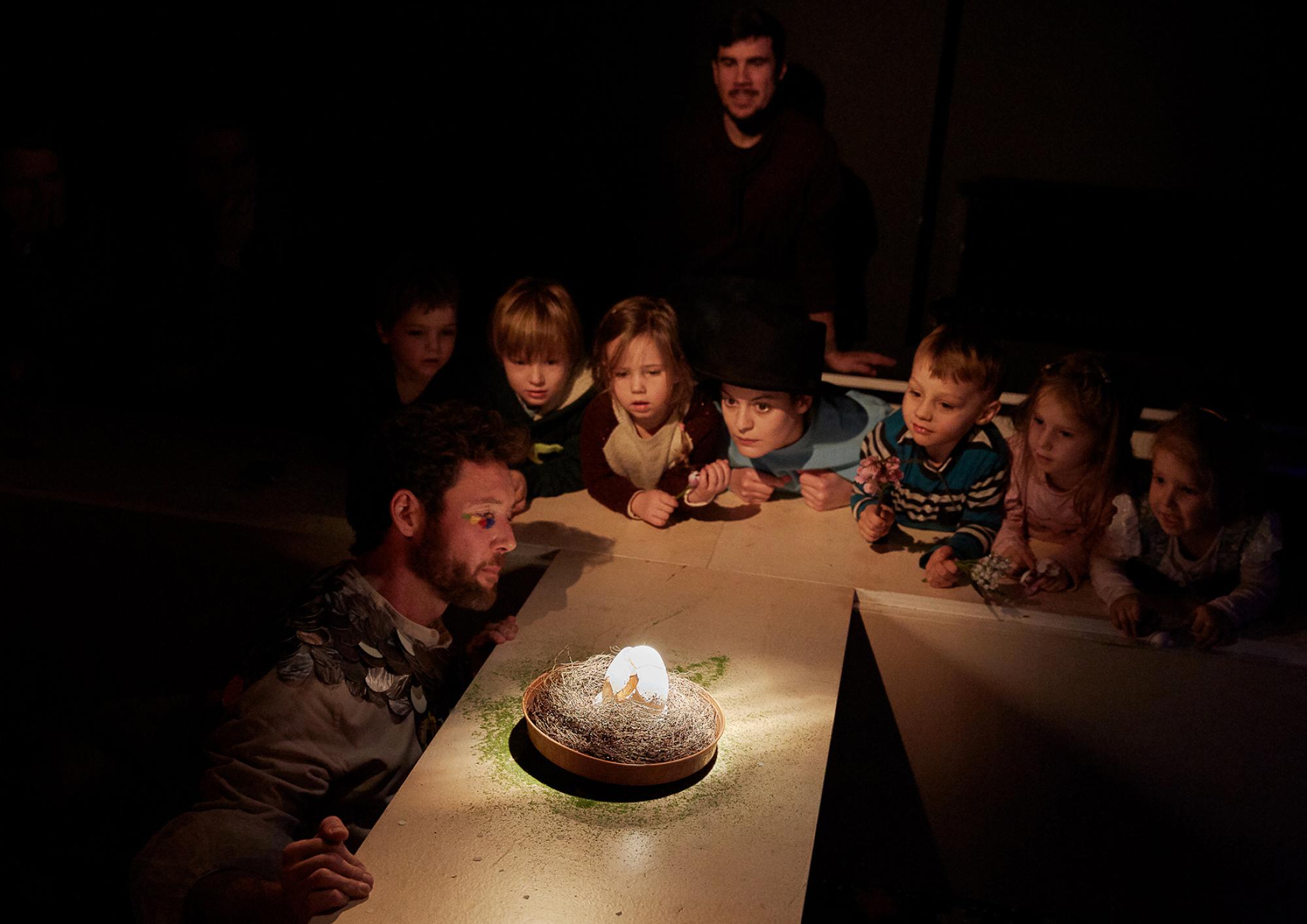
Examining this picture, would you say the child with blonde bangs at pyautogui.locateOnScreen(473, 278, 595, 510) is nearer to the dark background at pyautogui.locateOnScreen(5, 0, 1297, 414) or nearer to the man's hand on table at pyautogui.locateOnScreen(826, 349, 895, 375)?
the man's hand on table at pyautogui.locateOnScreen(826, 349, 895, 375)

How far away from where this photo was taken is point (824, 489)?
11.9 ft

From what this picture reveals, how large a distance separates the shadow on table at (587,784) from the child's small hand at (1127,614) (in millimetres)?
1326

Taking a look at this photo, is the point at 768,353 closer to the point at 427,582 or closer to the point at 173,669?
the point at 427,582

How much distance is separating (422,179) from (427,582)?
2.59m

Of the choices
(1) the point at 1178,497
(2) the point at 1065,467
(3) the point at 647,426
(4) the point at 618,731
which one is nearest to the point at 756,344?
(3) the point at 647,426

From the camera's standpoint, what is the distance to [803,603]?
10.0 feet

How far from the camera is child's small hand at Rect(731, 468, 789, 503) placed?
3627mm

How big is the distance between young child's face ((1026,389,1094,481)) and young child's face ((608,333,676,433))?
3.35 feet

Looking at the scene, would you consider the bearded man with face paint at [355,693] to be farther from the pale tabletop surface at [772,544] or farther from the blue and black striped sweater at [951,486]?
the blue and black striped sweater at [951,486]

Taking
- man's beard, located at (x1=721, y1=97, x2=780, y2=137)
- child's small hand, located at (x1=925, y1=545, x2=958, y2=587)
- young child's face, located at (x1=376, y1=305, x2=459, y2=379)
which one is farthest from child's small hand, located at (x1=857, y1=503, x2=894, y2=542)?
man's beard, located at (x1=721, y1=97, x2=780, y2=137)

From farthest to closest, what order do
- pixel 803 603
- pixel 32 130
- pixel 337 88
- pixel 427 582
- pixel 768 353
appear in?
pixel 337 88
pixel 32 130
pixel 768 353
pixel 803 603
pixel 427 582

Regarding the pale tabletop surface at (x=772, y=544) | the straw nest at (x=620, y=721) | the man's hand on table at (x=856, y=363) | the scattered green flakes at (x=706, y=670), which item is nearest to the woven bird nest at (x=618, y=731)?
the straw nest at (x=620, y=721)

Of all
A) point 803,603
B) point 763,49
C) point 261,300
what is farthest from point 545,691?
point 763,49

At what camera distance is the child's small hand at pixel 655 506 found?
3422 millimetres
